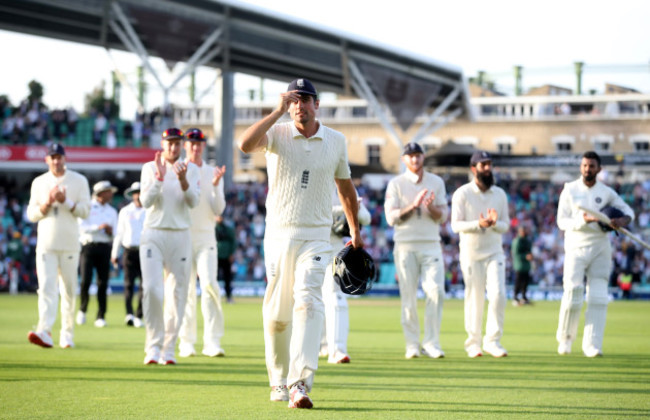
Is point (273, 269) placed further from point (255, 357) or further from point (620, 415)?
point (255, 357)

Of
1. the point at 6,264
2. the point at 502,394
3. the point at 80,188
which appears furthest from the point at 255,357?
the point at 6,264

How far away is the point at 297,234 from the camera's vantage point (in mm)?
8258

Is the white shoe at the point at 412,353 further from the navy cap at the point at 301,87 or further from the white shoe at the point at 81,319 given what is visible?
the white shoe at the point at 81,319

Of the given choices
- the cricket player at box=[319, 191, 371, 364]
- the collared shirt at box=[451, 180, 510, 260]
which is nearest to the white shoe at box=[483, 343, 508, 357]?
the collared shirt at box=[451, 180, 510, 260]

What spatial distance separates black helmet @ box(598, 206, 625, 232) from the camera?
1269 centimetres

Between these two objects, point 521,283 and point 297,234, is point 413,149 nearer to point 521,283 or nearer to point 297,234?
point 297,234

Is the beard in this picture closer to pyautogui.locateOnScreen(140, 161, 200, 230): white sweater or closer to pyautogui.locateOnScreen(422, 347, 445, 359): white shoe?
pyautogui.locateOnScreen(422, 347, 445, 359): white shoe

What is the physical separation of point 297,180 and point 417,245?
4.79 meters

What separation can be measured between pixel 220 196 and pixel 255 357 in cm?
201

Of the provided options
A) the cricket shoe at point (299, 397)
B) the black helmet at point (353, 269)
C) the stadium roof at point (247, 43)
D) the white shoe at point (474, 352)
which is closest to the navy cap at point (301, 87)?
the black helmet at point (353, 269)

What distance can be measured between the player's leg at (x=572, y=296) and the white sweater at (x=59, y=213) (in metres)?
6.22

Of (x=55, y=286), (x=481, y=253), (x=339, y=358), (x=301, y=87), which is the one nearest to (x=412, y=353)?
(x=339, y=358)

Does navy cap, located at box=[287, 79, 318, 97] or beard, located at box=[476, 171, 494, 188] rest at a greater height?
navy cap, located at box=[287, 79, 318, 97]

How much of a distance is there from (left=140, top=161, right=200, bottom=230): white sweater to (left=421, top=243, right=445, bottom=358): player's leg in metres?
3.12
